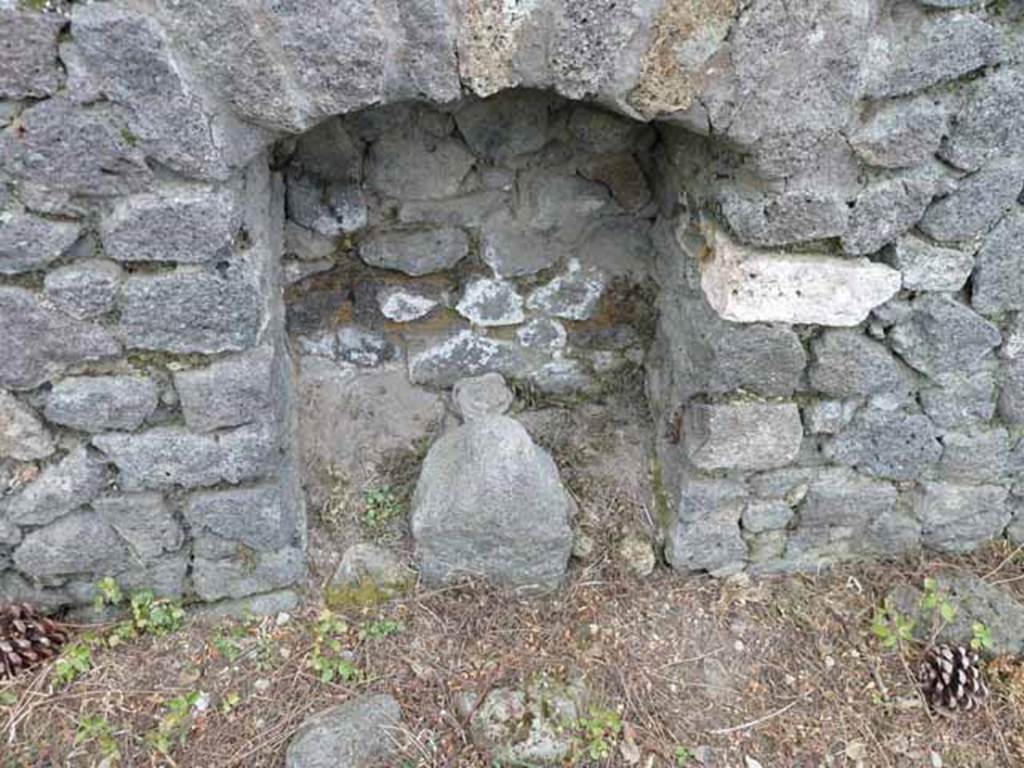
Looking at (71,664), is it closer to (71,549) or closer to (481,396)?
(71,549)

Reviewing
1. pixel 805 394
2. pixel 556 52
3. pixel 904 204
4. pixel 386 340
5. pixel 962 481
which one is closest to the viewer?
pixel 556 52

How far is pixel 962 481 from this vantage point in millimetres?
2586

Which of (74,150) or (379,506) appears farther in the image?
(379,506)

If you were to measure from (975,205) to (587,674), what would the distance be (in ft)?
5.32

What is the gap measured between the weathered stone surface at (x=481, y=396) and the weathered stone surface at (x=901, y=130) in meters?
1.29

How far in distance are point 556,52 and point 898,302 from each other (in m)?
1.15

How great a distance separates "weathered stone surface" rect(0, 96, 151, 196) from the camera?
1751 millimetres

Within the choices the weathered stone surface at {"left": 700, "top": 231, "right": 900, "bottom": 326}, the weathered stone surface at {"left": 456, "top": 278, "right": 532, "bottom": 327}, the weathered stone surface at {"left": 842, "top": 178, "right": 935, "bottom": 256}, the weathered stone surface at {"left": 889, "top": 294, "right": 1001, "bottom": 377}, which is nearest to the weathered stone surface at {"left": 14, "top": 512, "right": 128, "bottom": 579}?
the weathered stone surface at {"left": 456, "top": 278, "right": 532, "bottom": 327}

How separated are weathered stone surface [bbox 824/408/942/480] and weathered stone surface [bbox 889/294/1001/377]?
18cm

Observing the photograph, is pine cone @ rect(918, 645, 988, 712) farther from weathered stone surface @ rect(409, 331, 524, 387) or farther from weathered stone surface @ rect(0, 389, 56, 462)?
weathered stone surface @ rect(0, 389, 56, 462)

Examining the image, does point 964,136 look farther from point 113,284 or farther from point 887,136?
point 113,284

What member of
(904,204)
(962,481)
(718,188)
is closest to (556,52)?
(718,188)

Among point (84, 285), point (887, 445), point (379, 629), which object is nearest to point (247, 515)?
point (379, 629)

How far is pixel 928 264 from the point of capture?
7.23 feet
